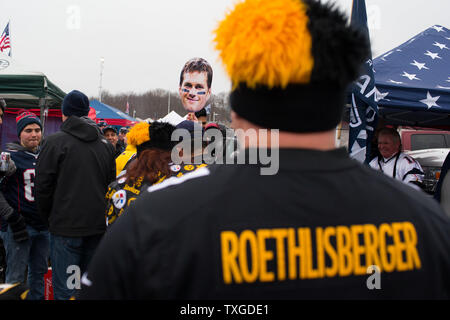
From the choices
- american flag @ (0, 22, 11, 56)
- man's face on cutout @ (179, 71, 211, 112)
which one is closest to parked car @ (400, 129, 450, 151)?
man's face on cutout @ (179, 71, 211, 112)

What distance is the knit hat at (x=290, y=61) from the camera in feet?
2.87

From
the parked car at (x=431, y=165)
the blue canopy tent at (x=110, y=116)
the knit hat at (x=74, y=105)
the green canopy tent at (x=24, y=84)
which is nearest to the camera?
the knit hat at (x=74, y=105)

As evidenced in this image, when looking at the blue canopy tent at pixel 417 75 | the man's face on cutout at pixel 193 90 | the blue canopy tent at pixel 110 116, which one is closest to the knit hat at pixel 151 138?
the man's face on cutout at pixel 193 90

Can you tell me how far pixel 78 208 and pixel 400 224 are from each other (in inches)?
113

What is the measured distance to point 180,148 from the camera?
280cm

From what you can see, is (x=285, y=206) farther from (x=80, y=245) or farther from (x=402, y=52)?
(x=402, y=52)

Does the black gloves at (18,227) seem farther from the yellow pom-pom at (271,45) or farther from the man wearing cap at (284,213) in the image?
the yellow pom-pom at (271,45)

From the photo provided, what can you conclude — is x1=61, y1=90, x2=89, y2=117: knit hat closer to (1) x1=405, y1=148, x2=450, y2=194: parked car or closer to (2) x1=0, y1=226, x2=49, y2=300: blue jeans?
(2) x1=0, y1=226, x2=49, y2=300: blue jeans

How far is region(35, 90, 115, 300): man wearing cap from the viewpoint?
3.17 metres

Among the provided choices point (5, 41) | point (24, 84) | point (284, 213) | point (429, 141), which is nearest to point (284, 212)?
point (284, 213)

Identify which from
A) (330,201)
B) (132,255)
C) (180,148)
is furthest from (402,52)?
(132,255)

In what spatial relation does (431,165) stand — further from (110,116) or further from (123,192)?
(110,116)

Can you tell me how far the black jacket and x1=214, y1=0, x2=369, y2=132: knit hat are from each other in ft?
8.66

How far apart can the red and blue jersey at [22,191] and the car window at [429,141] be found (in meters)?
9.06
